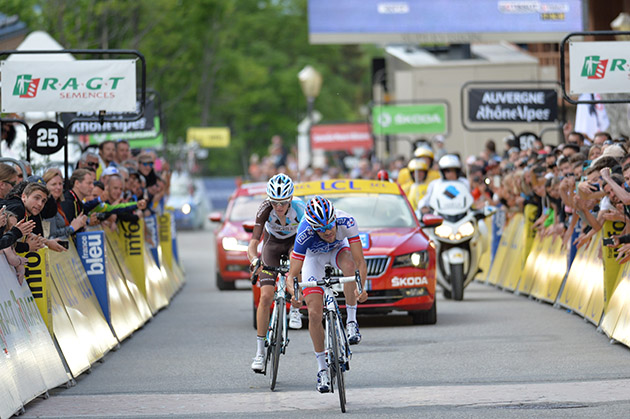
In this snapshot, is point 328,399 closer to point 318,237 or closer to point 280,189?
point 318,237

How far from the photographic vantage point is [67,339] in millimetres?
12102

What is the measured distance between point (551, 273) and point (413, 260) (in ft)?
11.6

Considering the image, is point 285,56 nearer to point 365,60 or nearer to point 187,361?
point 365,60

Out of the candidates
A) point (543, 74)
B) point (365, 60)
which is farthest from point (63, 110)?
point (365, 60)

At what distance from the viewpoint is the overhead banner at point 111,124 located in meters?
21.5

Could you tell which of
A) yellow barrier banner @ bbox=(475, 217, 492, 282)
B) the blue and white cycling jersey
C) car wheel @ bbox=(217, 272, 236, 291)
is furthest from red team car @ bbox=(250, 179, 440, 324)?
yellow barrier banner @ bbox=(475, 217, 492, 282)

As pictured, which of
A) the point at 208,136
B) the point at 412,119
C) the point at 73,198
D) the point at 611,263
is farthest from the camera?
the point at 208,136

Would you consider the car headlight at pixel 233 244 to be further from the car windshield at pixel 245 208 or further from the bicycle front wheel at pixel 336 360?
the bicycle front wheel at pixel 336 360

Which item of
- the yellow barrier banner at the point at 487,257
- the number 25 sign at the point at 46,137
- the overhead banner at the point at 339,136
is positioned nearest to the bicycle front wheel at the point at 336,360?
the number 25 sign at the point at 46,137

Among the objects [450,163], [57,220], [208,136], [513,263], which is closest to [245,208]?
[513,263]

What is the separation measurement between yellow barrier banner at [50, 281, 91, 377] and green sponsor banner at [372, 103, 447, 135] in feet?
62.7

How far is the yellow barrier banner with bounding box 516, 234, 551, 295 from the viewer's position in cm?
1958

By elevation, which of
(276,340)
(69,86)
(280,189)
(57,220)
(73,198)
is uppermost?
(69,86)

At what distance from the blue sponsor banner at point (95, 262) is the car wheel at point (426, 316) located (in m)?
3.71
